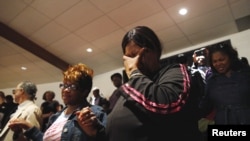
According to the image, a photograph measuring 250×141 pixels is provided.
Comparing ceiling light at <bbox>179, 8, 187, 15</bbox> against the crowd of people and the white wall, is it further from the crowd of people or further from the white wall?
the crowd of people

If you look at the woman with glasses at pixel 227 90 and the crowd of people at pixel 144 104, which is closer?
the crowd of people at pixel 144 104

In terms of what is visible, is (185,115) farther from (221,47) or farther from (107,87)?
(107,87)

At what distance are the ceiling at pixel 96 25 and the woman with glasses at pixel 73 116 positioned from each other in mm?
2333

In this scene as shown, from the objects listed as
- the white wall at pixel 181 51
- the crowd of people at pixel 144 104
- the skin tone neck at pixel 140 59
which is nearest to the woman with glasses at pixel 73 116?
the crowd of people at pixel 144 104

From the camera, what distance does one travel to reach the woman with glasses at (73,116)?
4.16 ft

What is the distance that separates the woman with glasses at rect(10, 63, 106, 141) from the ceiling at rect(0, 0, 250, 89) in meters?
2.33

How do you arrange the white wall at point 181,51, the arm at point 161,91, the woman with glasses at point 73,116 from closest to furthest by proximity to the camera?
the arm at point 161,91 → the woman with glasses at point 73,116 → the white wall at point 181,51

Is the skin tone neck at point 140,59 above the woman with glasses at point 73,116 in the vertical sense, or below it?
above

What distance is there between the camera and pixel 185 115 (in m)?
0.80

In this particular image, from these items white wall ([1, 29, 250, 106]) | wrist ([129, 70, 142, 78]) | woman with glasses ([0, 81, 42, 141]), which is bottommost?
woman with glasses ([0, 81, 42, 141])

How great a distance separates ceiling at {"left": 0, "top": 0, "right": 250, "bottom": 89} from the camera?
3758 mm

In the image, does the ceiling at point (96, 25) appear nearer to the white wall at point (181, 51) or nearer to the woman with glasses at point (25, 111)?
the white wall at point (181, 51)

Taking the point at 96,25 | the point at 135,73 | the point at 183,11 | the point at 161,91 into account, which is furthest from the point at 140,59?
the point at 96,25

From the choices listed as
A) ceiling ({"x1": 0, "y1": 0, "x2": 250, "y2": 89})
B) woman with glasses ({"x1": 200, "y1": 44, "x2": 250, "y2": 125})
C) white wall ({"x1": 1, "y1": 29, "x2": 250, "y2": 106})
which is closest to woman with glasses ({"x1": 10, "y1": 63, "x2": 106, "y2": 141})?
woman with glasses ({"x1": 200, "y1": 44, "x2": 250, "y2": 125})
